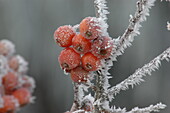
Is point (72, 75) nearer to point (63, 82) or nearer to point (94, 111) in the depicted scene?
point (94, 111)

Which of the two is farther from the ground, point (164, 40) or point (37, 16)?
point (37, 16)

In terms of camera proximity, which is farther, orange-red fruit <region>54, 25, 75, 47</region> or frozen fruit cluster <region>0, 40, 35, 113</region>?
frozen fruit cluster <region>0, 40, 35, 113</region>

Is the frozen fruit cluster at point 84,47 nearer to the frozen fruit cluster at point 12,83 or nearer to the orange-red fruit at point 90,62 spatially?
the orange-red fruit at point 90,62

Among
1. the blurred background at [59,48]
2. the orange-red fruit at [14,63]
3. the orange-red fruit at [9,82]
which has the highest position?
the blurred background at [59,48]

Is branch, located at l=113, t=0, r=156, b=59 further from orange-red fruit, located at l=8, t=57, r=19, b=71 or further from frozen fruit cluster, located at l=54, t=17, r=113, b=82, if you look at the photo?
orange-red fruit, located at l=8, t=57, r=19, b=71

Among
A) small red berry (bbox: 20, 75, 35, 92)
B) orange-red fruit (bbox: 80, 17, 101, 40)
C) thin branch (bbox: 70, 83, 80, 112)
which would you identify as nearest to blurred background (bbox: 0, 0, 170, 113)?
small red berry (bbox: 20, 75, 35, 92)

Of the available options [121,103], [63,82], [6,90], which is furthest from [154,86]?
[6,90]

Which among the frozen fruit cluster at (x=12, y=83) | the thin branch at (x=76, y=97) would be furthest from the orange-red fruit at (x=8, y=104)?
the thin branch at (x=76, y=97)
